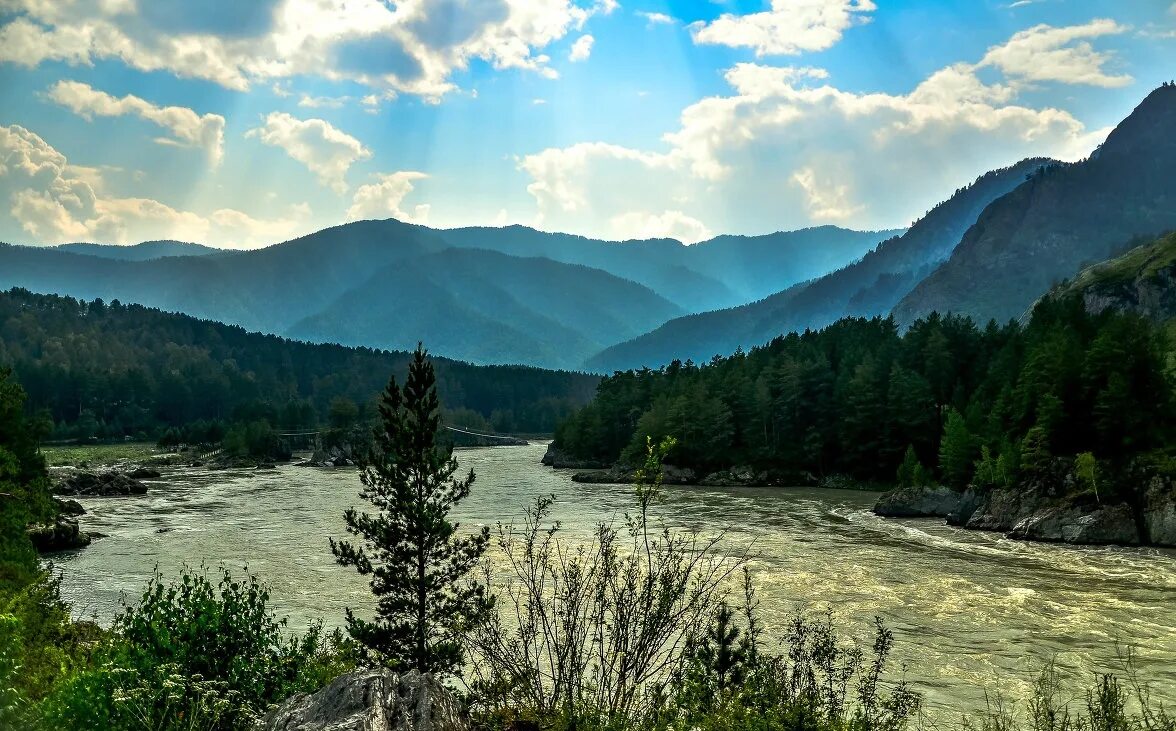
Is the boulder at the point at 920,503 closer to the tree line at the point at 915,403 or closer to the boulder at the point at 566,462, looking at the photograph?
the tree line at the point at 915,403

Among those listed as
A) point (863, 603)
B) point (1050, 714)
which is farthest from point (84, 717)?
point (863, 603)

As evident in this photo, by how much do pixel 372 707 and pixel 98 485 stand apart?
92.9 meters

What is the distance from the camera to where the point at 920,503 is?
223ft

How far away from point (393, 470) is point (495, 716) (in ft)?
28.6

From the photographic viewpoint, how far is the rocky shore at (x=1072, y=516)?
49.3 meters

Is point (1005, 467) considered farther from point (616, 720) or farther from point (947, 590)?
point (616, 720)

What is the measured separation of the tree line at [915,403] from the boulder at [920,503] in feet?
8.94

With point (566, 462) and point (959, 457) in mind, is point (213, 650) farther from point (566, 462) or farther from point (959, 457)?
point (566, 462)

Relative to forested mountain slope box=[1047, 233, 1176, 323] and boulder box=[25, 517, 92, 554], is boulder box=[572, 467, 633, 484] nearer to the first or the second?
boulder box=[25, 517, 92, 554]

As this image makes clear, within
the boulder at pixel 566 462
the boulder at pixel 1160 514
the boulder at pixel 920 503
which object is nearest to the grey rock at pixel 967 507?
the boulder at pixel 920 503

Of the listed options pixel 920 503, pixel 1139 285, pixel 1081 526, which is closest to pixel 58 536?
pixel 920 503

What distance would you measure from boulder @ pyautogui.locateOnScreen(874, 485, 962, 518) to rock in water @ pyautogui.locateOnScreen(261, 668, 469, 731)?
213 ft

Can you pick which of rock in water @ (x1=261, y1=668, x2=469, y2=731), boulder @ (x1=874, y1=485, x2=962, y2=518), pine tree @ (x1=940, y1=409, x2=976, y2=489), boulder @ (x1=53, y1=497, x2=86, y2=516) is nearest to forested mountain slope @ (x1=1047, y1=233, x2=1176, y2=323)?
pine tree @ (x1=940, y1=409, x2=976, y2=489)

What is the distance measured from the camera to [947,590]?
123ft
